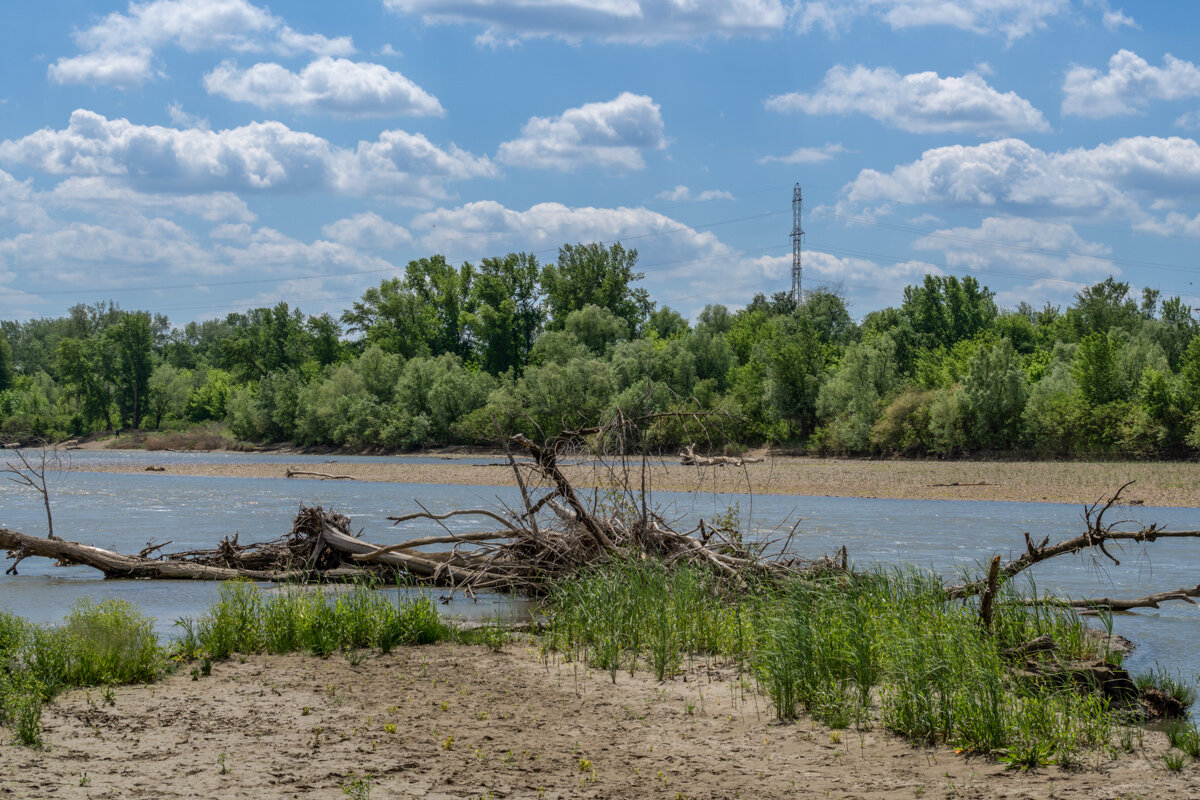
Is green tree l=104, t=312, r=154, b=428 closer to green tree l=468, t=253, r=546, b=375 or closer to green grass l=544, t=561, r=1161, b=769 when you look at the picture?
green tree l=468, t=253, r=546, b=375

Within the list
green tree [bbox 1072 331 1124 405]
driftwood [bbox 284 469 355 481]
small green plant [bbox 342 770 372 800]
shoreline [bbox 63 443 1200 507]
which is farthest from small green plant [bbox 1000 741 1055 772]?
green tree [bbox 1072 331 1124 405]

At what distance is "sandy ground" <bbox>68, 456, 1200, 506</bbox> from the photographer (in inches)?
1618

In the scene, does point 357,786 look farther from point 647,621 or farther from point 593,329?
point 593,329

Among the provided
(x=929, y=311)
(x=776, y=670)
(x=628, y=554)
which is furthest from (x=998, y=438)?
(x=776, y=670)

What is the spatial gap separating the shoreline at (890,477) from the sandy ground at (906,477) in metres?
0.04

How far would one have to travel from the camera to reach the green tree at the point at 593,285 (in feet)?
375

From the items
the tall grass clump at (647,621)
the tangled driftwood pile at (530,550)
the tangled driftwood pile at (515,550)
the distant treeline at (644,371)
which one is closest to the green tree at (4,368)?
the distant treeline at (644,371)

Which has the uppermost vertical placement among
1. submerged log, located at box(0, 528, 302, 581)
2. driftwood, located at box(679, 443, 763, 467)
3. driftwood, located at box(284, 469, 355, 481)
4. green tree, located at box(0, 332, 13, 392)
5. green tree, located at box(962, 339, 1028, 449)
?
green tree, located at box(0, 332, 13, 392)

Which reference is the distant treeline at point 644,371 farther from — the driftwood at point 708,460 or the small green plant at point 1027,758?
the small green plant at point 1027,758

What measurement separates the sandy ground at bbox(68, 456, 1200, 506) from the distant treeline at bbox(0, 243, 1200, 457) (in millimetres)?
3402

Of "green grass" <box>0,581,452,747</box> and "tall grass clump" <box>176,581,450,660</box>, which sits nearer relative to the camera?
"green grass" <box>0,581,452,747</box>

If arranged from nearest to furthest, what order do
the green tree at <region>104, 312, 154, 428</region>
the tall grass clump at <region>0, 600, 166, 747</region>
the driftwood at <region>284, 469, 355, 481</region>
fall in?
the tall grass clump at <region>0, 600, 166, 747</region>
the driftwood at <region>284, 469, 355, 481</region>
the green tree at <region>104, 312, 154, 428</region>

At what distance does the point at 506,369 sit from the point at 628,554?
99.0 metres

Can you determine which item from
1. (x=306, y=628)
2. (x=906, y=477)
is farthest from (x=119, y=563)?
(x=906, y=477)
